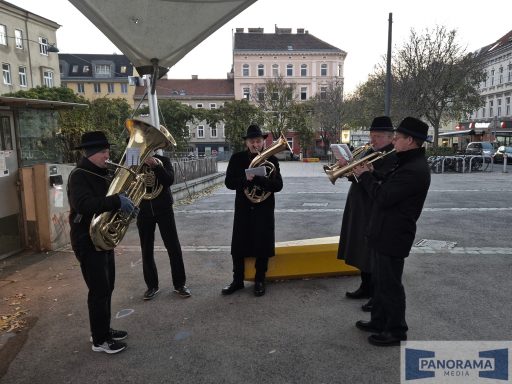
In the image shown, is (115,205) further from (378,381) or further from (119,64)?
(119,64)

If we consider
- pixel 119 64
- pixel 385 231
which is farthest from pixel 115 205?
pixel 119 64

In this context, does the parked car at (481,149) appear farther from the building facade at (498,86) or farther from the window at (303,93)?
the window at (303,93)

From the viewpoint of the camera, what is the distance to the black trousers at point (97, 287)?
335 cm

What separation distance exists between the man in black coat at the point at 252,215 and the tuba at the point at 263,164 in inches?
1.4

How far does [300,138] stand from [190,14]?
37.6m

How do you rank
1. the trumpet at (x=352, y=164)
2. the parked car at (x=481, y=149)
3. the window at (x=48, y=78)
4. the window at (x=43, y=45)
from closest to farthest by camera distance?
the trumpet at (x=352, y=164), the parked car at (x=481, y=149), the window at (x=43, y=45), the window at (x=48, y=78)

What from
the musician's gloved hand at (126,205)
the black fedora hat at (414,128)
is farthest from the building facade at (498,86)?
the musician's gloved hand at (126,205)

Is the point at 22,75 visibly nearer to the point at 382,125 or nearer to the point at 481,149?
the point at 481,149

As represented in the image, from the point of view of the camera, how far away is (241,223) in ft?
15.3

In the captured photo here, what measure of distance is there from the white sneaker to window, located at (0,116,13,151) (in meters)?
4.46

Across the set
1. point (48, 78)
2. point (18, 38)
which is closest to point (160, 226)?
point (18, 38)

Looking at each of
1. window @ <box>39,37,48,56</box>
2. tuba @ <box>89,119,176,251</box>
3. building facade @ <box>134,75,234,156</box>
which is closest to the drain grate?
tuba @ <box>89,119,176,251</box>

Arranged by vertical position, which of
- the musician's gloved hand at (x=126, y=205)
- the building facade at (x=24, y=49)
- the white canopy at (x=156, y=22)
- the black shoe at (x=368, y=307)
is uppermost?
the building facade at (x=24, y=49)

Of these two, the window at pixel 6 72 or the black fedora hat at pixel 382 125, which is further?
the window at pixel 6 72
